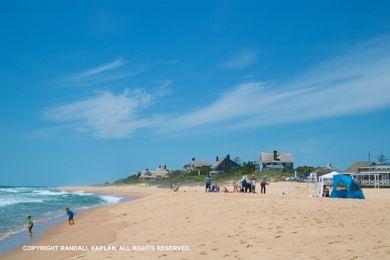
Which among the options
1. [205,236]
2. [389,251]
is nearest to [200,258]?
[205,236]

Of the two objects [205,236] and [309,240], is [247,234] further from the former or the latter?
[309,240]

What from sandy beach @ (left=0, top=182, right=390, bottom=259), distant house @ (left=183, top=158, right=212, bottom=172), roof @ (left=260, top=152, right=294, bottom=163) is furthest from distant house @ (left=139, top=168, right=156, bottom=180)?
sandy beach @ (left=0, top=182, right=390, bottom=259)

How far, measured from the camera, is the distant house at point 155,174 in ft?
336

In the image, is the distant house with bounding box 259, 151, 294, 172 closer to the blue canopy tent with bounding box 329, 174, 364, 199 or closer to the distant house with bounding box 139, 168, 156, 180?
the distant house with bounding box 139, 168, 156, 180

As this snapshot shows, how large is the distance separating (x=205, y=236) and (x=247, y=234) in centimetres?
112

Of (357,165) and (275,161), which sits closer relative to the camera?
(357,165)

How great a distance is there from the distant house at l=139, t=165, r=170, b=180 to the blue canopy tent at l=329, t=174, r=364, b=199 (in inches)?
3154

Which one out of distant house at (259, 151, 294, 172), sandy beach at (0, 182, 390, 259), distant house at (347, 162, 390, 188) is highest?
distant house at (259, 151, 294, 172)

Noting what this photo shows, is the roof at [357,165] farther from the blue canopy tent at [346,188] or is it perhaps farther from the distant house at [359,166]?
the blue canopy tent at [346,188]

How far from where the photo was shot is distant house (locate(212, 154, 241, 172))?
8044 centimetres

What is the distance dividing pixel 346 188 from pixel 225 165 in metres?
58.8

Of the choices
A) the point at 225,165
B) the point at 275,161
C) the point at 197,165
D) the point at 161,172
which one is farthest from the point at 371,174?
the point at 161,172

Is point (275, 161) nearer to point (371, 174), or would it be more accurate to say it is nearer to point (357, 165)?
point (357, 165)

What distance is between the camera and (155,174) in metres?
104
